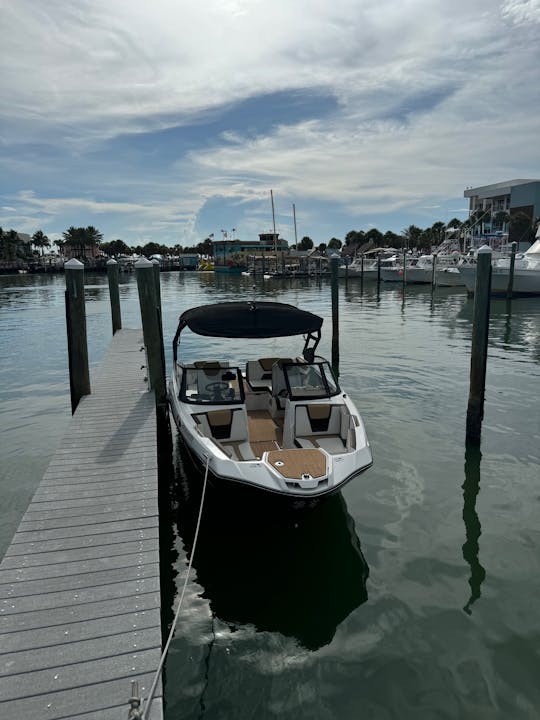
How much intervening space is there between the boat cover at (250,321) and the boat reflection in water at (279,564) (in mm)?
3115

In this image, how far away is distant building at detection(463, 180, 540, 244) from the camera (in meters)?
78.4

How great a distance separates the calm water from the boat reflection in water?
22 millimetres

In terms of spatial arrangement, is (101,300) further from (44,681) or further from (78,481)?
(44,681)

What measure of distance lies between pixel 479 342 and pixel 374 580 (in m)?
5.82

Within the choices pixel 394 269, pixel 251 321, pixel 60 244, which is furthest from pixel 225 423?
pixel 60 244

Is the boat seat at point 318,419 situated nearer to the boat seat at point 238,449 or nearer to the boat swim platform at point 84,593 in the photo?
the boat seat at point 238,449

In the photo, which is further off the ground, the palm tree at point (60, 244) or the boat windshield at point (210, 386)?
the palm tree at point (60, 244)

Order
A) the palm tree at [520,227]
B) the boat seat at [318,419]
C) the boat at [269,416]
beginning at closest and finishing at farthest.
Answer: the boat at [269,416] → the boat seat at [318,419] → the palm tree at [520,227]

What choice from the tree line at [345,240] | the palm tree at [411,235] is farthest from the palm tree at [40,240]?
the palm tree at [411,235]

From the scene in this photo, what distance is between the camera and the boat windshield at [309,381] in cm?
888

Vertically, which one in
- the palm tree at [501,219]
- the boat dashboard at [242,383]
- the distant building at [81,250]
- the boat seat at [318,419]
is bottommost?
the boat seat at [318,419]

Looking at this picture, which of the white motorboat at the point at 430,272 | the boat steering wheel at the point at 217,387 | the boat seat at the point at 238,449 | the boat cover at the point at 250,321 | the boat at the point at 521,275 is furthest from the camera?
the white motorboat at the point at 430,272

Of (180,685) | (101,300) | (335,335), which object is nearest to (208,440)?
(180,685)

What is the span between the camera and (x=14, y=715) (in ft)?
11.1
